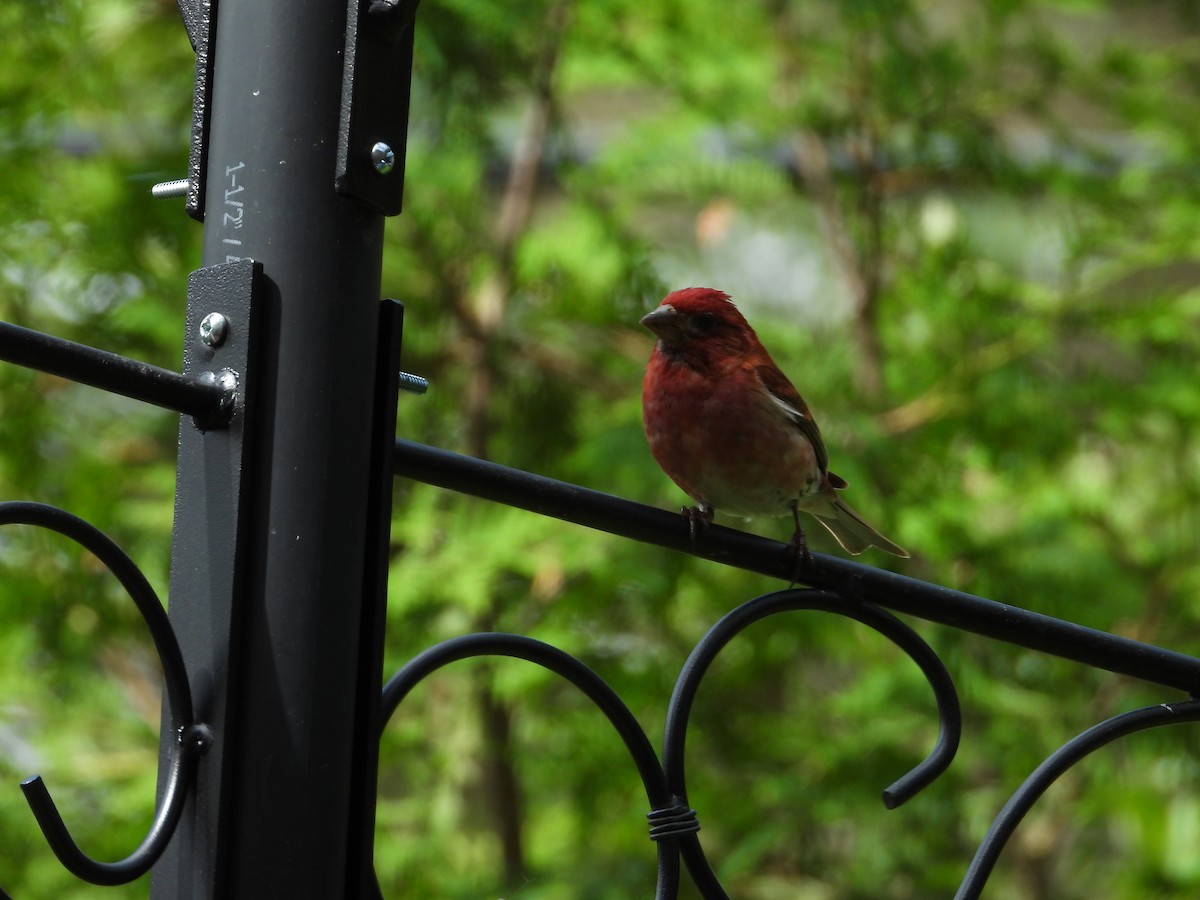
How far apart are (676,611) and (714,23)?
5.96 feet

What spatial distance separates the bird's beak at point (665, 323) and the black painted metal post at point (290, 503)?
135 cm

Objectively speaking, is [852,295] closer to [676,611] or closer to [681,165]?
[681,165]

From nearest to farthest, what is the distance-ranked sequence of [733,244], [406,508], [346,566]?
[346,566]
[406,508]
[733,244]

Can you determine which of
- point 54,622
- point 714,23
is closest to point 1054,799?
point 714,23

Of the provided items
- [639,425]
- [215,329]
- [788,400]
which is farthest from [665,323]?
[215,329]

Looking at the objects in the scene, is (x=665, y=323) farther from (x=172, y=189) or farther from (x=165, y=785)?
(x=165, y=785)

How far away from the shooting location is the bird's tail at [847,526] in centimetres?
276

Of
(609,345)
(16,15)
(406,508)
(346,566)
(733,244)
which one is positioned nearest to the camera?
(346,566)

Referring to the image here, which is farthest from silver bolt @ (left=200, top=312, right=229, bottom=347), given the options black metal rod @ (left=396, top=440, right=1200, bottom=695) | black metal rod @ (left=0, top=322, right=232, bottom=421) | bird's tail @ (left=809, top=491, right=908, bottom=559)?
bird's tail @ (left=809, top=491, right=908, bottom=559)

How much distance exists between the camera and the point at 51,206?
3.83 m

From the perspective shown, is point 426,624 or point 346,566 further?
point 426,624

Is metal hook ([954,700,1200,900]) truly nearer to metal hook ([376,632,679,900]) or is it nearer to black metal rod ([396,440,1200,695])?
black metal rod ([396,440,1200,695])

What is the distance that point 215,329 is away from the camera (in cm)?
110

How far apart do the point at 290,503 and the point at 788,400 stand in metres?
1.68
